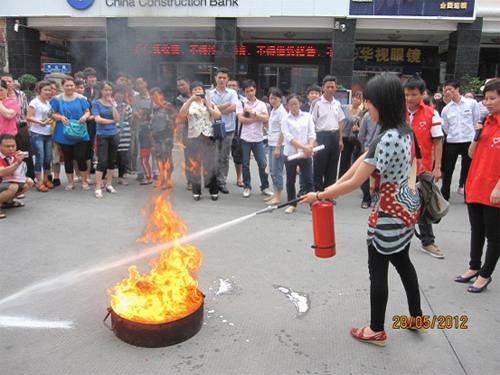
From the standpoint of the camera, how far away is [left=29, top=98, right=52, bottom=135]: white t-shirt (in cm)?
656

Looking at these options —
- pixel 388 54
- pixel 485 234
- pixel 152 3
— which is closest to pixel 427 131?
pixel 485 234

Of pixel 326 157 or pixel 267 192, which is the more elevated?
pixel 326 157

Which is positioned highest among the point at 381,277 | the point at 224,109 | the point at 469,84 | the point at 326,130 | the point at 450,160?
the point at 469,84

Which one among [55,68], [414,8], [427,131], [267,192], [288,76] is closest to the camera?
[427,131]

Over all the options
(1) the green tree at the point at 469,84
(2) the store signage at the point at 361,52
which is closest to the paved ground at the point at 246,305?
(1) the green tree at the point at 469,84

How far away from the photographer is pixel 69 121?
6.56 metres

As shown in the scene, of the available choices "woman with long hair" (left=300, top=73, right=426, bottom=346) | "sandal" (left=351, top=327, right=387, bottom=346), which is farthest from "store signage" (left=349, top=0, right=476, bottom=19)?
"sandal" (left=351, top=327, right=387, bottom=346)

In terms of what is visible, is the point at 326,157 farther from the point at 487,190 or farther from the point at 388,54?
the point at 388,54

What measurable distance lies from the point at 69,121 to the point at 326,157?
4.11m

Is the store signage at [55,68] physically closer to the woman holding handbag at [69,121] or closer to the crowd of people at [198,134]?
the crowd of people at [198,134]

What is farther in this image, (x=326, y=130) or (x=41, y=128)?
(x=41, y=128)

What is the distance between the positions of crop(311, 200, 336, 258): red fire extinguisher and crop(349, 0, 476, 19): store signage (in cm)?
1237

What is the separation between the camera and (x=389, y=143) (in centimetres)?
245
